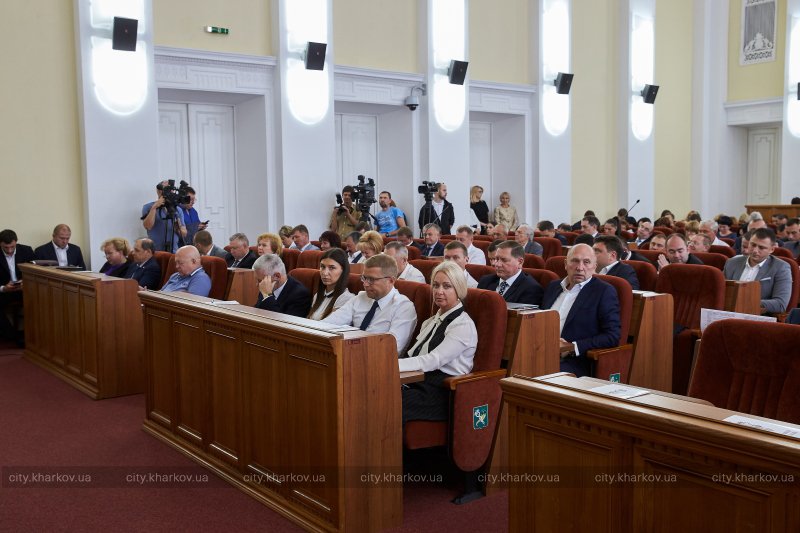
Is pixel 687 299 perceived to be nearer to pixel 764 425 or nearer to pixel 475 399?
pixel 475 399

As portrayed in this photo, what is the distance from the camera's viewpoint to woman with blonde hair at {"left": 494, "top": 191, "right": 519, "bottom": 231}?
44.2 feet

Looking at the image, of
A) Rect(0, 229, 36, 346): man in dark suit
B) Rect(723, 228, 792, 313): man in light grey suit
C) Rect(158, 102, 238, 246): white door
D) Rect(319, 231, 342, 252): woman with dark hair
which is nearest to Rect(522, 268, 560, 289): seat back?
Rect(723, 228, 792, 313): man in light grey suit

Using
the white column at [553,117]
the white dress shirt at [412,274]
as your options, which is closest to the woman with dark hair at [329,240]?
the white dress shirt at [412,274]

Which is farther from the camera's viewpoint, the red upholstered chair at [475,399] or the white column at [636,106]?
the white column at [636,106]

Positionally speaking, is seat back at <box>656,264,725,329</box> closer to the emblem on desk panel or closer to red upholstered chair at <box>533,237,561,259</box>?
the emblem on desk panel

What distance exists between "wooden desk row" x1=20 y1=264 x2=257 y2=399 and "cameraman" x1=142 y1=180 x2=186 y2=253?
2.19 meters

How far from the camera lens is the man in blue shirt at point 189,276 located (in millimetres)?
5969

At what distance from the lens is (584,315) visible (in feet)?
15.0

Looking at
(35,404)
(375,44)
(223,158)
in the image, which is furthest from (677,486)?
(375,44)

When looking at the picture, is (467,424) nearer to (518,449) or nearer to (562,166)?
(518,449)

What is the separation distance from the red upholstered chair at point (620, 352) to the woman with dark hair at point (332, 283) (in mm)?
1539

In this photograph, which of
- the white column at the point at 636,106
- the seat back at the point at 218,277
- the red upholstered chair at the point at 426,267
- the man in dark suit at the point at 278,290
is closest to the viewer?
the man in dark suit at the point at 278,290

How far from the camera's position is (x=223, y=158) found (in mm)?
10914

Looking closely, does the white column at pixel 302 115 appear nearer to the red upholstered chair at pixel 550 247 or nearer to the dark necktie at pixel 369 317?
the red upholstered chair at pixel 550 247
